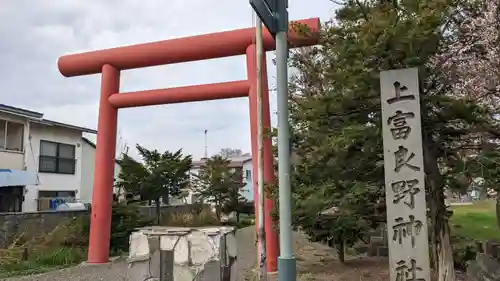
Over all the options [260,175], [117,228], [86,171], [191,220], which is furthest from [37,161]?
[260,175]

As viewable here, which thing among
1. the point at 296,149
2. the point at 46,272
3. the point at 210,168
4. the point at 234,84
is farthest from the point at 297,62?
the point at 210,168

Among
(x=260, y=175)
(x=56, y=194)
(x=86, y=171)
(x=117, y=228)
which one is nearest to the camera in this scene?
(x=260, y=175)

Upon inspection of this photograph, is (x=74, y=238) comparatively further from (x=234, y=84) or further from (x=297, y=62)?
(x=297, y=62)

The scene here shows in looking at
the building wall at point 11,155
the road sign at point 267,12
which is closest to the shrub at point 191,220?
the building wall at point 11,155

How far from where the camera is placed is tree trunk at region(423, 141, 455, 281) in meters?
5.91

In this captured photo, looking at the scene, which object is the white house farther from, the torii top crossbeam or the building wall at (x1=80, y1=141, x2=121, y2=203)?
the torii top crossbeam

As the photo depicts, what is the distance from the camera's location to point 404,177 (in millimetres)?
4820

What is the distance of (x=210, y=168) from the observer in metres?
23.0

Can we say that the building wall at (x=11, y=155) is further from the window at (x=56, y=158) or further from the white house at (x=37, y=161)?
the window at (x=56, y=158)

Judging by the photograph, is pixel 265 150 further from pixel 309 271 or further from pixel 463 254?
pixel 463 254

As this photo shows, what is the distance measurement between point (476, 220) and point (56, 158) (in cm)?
1712

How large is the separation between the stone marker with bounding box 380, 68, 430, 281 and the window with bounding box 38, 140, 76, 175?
55.4ft

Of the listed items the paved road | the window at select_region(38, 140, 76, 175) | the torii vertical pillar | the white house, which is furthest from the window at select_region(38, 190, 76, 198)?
the torii vertical pillar

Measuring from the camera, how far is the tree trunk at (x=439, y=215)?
591 centimetres
